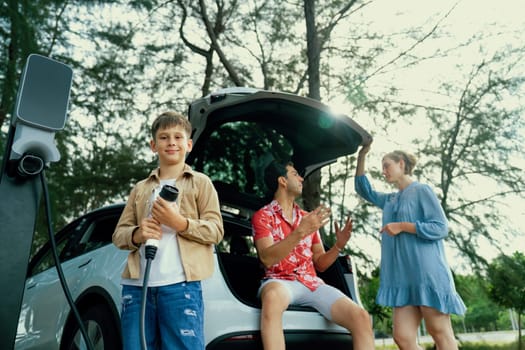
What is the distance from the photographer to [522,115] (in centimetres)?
614

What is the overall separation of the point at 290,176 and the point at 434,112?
432 centimetres

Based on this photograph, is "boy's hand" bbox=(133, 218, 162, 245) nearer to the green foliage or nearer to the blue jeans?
the blue jeans

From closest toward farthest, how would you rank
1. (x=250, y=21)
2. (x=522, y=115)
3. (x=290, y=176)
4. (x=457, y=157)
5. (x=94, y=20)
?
1. (x=290, y=176)
2. (x=522, y=115)
3. (x=457, y=157)
4. (x=94, y=20)
5. (x=250, y=21)

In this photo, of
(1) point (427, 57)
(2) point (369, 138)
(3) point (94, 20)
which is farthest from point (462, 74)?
(3) point (94, 20)

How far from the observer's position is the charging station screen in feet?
4.43

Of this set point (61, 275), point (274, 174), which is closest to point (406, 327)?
point (274, 174)

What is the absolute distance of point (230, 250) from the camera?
3.70 meters

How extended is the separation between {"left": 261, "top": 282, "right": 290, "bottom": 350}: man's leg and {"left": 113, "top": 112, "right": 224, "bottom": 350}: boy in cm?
47

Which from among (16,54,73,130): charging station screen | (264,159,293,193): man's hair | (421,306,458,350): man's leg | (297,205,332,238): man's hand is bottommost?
(421,306,458,350): man's leg

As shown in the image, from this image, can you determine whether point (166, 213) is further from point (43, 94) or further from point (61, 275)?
point (43, 94)

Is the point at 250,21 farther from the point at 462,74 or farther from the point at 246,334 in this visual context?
the point at 246,334

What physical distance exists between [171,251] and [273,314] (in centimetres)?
70

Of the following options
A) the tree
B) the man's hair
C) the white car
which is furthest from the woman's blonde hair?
the tree

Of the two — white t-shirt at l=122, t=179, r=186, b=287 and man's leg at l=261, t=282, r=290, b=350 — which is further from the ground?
white t-shirt at l=122, t=179, r=186, b=287
